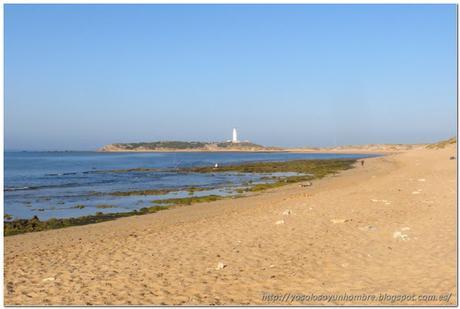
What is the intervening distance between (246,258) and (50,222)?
1042cm

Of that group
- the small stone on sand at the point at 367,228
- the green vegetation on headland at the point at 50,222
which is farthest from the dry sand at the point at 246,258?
the green vegetation on headland at the point at 50,222

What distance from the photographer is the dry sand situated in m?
7.30

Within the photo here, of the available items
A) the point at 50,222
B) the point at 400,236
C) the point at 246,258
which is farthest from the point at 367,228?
the point at 50,222

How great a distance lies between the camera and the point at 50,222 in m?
17.2

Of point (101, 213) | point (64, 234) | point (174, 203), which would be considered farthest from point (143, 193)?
point (64, 234)

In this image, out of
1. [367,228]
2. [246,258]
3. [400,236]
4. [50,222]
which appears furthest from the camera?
[50,222]

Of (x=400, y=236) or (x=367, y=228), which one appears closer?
(x=400, y=236)

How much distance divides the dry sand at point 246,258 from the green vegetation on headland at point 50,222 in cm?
102

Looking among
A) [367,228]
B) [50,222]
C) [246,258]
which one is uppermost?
[367,228]

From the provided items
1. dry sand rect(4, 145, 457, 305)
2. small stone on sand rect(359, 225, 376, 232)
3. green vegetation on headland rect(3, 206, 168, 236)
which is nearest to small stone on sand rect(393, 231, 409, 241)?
dry sand rect(4, 145, 457, 305)

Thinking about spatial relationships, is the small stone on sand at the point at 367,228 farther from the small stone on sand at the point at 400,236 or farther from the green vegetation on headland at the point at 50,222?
the green vegetation on headland at the point at 50,222

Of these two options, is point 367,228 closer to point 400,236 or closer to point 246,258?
point 400,236

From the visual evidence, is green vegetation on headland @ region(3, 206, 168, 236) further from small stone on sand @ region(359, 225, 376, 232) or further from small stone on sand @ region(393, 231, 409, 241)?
small stone on sand @ region(393, 231, 409, 241)

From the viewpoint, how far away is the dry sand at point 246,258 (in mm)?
7297
